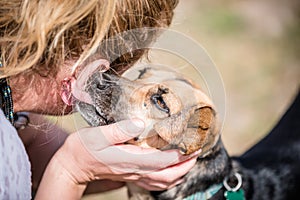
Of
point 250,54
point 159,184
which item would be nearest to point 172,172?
point 159,184

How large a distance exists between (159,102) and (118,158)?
32 cm

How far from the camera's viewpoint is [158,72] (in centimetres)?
280

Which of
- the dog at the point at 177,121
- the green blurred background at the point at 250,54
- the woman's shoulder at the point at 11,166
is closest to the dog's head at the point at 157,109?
the dog at the point at 177,121

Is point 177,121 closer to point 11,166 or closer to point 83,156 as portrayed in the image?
point 83,156

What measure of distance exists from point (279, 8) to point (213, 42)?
1.25m

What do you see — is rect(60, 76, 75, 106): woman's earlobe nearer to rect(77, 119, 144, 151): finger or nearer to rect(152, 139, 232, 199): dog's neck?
rect(77, 119, 144, 151): finger

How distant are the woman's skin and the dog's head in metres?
0.06

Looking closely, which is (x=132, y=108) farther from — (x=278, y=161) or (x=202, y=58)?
(x=278, y=161)

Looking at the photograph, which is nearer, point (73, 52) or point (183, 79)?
point (73, 52)

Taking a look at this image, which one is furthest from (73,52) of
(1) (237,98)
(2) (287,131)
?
(1) (237,98)

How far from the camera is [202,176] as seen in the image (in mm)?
2861

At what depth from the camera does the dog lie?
2508mm

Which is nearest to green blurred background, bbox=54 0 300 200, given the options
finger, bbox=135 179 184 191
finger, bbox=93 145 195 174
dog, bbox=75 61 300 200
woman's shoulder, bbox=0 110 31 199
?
dog, bbox=75 61 300 200

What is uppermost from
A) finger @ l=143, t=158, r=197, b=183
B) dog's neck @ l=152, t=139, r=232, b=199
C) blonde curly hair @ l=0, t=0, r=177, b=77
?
blonde curly hair @ l=0, t=0, r=177, b=77
